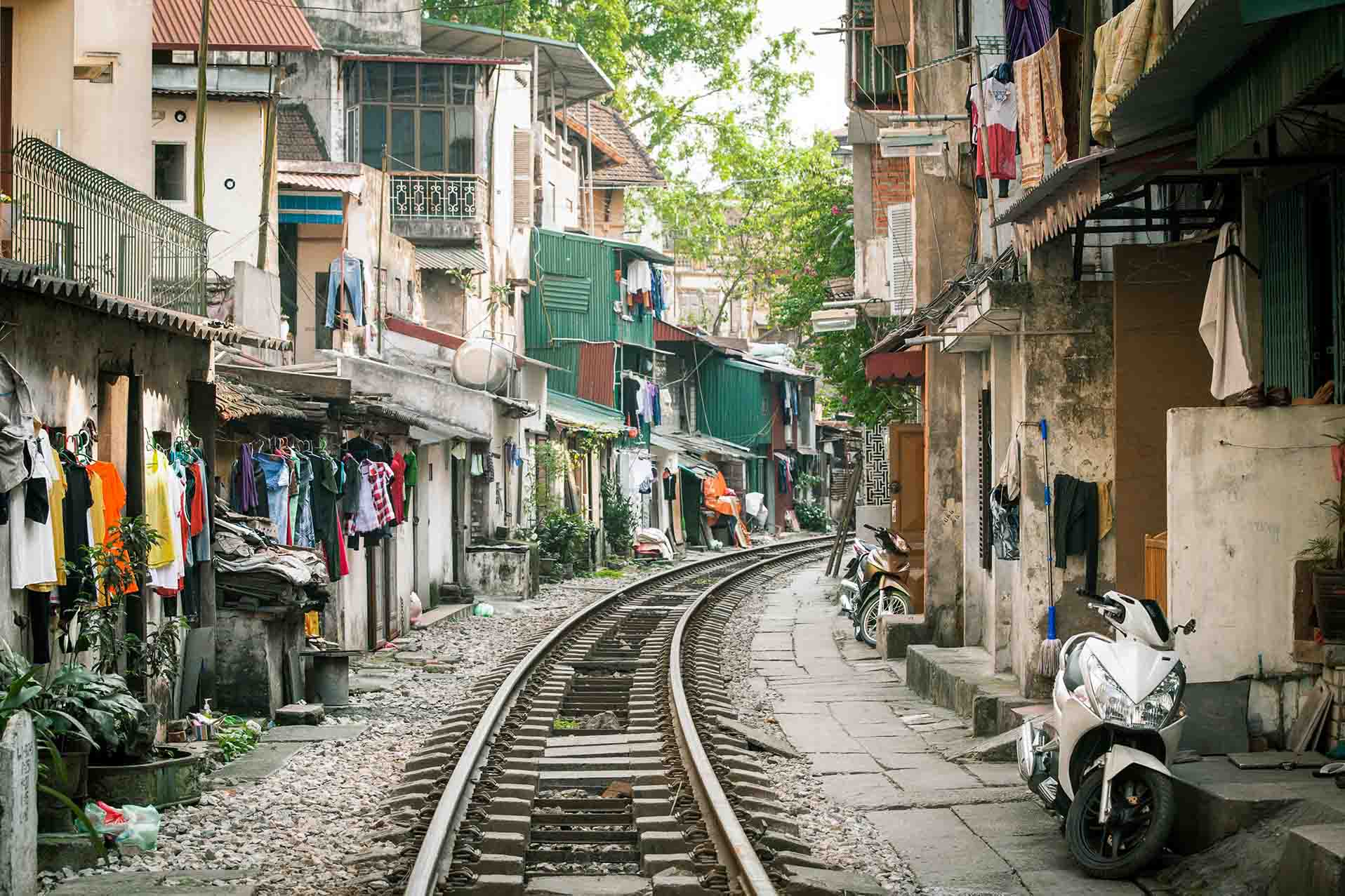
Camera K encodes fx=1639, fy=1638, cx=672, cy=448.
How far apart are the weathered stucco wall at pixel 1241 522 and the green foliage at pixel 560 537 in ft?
82.0

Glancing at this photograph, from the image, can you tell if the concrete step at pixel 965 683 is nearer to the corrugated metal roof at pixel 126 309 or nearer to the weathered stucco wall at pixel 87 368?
the weathered stucco wall at pixel 87 368

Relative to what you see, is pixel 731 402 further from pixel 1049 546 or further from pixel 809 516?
pixel 1049 546

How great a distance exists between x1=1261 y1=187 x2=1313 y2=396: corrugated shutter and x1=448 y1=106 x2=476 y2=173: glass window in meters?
26.6

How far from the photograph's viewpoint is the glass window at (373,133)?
35.6m

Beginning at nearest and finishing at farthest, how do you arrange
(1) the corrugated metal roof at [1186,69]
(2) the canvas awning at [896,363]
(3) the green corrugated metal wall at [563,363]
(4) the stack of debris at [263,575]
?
(1) the corrugated metal roof at [1186,69], (4) the stack of debris at [263,575], (2) the canvas awning at [896,363], (3) the green corrugated metal wall at [563,363]

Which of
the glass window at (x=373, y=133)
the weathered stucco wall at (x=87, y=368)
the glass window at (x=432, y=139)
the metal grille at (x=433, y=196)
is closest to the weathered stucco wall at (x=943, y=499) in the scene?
the weathered stucco wall at (x=87, y=368)

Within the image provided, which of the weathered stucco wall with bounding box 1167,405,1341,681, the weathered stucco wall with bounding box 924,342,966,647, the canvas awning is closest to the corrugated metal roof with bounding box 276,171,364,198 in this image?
the canvas awning

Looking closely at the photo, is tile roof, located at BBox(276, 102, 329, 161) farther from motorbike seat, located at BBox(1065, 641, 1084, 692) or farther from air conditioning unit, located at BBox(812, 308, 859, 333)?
motorbike seat, located at BBox(1065, 641, 1084, 692)

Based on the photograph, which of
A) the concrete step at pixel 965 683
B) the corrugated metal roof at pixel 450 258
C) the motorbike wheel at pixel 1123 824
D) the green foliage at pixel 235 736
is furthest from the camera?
the corrugated metal roof at pixel 450 258

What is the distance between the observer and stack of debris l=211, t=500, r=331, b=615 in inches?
568

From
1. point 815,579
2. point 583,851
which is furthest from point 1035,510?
point 815,579

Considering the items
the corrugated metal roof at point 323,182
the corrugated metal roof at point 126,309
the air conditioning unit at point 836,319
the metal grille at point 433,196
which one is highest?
the metal grille at point 433,196

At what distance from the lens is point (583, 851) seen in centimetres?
916

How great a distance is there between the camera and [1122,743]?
8.51 m
